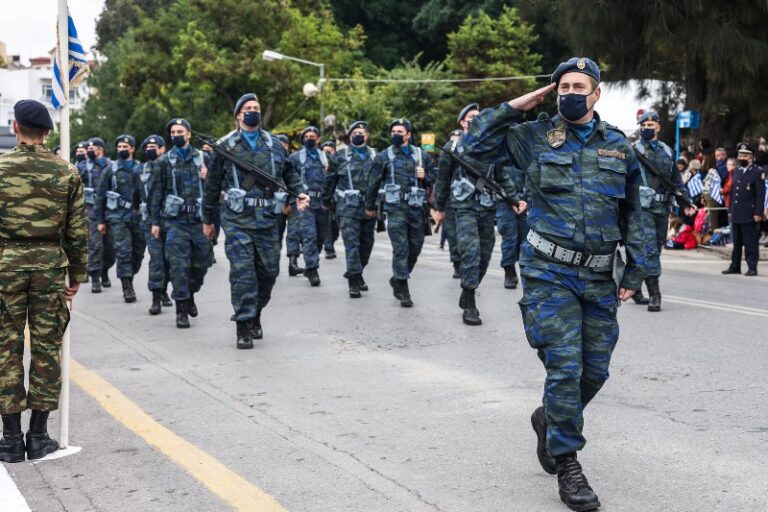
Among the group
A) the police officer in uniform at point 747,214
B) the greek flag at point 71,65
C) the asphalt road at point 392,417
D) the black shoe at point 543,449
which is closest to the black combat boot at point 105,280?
the asphalt road at point 392,417

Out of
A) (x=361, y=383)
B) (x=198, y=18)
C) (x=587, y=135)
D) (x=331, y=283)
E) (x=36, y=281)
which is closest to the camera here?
(x=587, y=135)

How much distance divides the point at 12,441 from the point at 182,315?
496 cm

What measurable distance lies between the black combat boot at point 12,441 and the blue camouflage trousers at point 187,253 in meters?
5.04

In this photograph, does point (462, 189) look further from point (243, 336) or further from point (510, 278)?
point (243, 336)

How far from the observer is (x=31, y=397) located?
571 cm

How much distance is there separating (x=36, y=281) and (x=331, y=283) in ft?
28.7

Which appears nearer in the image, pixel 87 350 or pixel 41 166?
pixel 41 166

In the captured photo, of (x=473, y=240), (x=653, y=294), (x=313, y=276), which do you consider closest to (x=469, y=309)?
(x=473, y=240)

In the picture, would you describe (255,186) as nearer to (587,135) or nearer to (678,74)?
(587,135)

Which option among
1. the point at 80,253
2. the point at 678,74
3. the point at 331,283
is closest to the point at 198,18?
the point at 678,74

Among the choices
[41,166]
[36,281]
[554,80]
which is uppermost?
[554,80]

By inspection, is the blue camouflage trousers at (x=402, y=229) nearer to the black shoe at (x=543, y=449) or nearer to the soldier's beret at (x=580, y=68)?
the black shoe at (x=543, y=449)

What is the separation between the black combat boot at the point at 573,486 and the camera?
4.67 meters

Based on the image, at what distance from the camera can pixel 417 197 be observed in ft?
38.5
